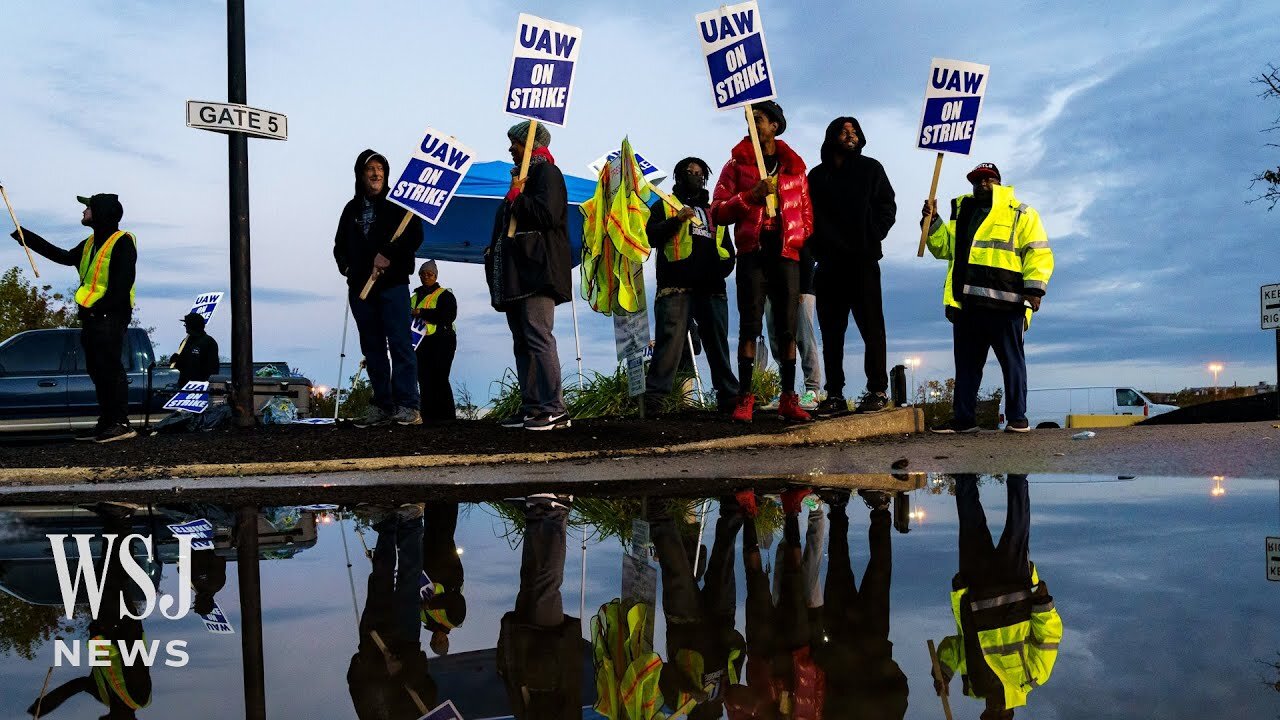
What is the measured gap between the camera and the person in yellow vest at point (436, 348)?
40.5ft

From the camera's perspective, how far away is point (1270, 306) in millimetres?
16797

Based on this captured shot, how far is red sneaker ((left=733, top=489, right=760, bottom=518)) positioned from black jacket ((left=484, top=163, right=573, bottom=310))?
123 inches

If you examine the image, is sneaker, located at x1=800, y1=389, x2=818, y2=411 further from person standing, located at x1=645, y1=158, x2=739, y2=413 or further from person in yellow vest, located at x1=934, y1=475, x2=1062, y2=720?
person in yellow vest, located at x1=934, y1=475, x2=1062, y2=720

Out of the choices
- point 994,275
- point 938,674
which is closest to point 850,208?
point 994,275

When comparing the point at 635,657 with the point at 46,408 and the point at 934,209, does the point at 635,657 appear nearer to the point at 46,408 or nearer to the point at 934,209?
the point at 934,209

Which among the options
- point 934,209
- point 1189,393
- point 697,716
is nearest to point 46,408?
point 934,209

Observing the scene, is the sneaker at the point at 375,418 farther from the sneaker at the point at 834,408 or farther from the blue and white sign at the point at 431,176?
the sneaker at the point at 834,408

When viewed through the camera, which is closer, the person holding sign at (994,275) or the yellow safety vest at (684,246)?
the person holding sign at (994,275)

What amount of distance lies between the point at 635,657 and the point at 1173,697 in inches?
44.6

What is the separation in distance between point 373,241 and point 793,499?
222 inches

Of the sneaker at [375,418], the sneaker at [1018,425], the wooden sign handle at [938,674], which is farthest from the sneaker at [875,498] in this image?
the sneaker at [375,418]

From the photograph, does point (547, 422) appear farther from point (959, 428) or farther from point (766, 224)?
point (959, 428)

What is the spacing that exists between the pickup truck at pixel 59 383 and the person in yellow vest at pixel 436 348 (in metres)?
3.81

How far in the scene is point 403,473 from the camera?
24.5ft
